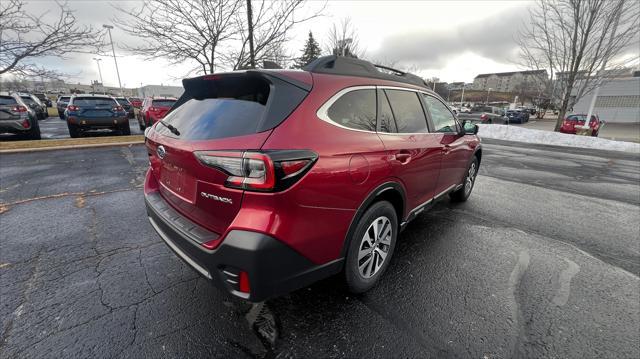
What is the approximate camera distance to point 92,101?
32.3ft

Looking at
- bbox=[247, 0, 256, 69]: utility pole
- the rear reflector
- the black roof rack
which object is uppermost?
bbox=[247, 0, 256, 69]: utility pole

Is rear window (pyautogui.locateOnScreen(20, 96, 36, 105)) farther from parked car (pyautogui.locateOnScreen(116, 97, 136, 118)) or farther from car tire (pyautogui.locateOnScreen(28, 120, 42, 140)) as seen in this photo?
car tire (pyautogui.locateOnScreen(28, 120, 42, 140))

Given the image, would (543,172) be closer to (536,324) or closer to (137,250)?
(536,324)

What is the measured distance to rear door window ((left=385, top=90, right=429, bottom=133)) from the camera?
104 inches

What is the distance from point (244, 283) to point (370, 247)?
45.3 inches

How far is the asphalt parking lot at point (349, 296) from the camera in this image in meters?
1.91

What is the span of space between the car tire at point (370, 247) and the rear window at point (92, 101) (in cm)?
1171

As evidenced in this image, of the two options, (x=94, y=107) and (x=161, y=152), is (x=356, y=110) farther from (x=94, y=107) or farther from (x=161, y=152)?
(x=94, y=107)

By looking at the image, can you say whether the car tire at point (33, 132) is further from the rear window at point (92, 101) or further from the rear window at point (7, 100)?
the rear window at point (92, 101)

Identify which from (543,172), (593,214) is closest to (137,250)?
(593,214)

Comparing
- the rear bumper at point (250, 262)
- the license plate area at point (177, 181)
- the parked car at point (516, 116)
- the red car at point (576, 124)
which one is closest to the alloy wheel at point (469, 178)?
the rear bumper at point (250, 262)

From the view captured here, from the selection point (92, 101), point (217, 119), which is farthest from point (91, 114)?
point (217, 119)

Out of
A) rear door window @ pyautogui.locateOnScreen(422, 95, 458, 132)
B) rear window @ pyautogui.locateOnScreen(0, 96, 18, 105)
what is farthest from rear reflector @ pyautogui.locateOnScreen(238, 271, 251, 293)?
rear window @ pyautogui.locateOnScreen(0, 96, 18, 105)

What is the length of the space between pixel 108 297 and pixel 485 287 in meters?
3.28
